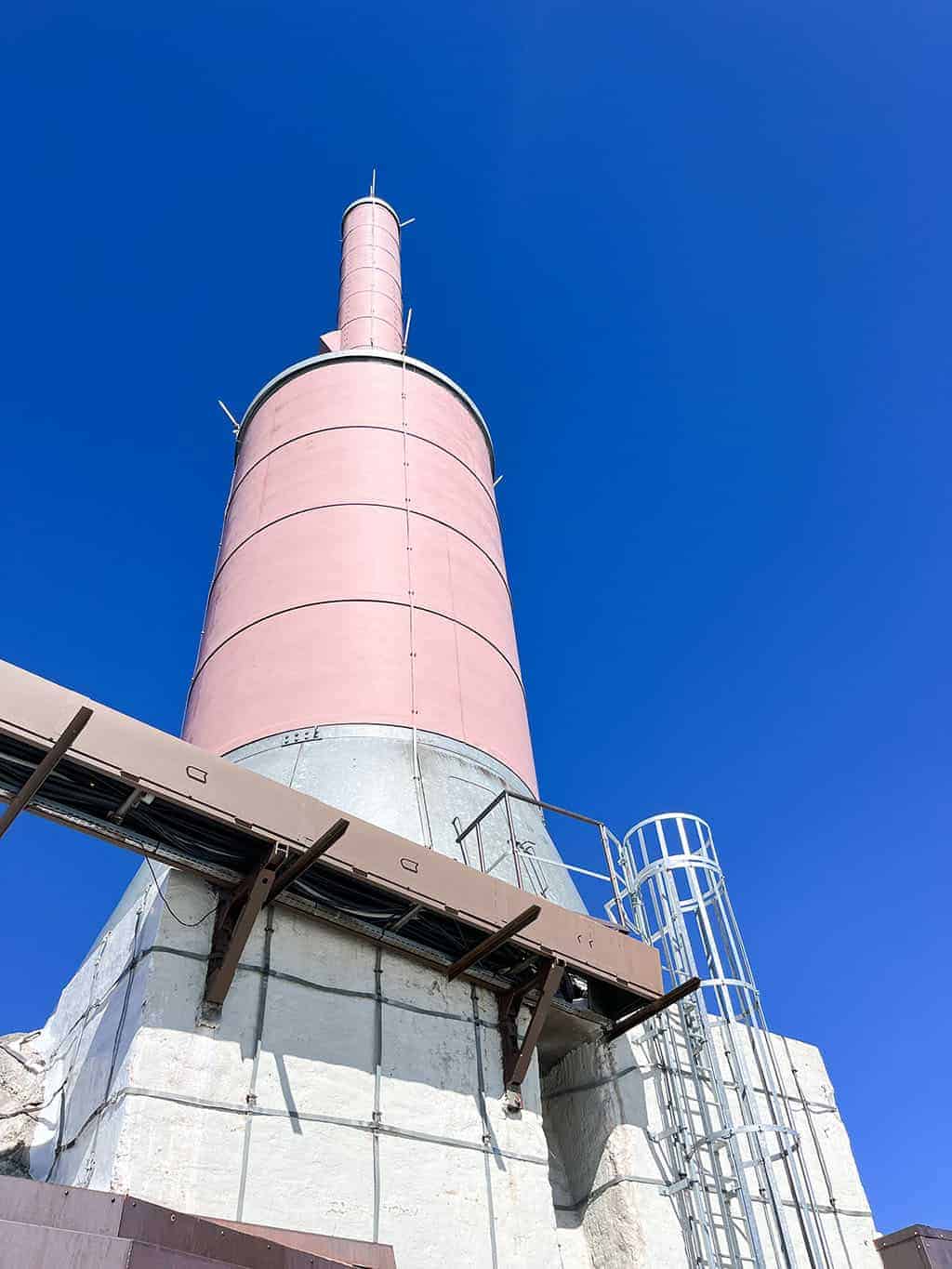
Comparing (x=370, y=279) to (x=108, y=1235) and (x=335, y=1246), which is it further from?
(x=108, y=1235)

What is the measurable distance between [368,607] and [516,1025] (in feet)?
16.1

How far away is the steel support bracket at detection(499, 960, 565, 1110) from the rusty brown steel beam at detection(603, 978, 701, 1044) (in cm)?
79

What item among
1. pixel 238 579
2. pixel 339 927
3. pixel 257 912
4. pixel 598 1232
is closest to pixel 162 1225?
pixel 257 912

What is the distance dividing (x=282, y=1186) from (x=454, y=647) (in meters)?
6.31

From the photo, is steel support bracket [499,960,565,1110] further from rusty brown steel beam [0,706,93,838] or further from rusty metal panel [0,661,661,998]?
rusty brown steel beam [0,706,93,838]

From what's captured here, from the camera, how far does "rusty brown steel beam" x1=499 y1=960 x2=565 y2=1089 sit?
8648mm

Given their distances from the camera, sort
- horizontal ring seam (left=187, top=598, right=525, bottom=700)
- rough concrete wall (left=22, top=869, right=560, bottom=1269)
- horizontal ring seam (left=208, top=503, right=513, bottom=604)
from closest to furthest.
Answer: rough concrete wall (left=22, top=869, right=560, bottom=1269), horizontal ring seam (left=187, top=598, right=525, bottom=700), horizontal ring seam (left=208, top=503, right=513, bottom=604)

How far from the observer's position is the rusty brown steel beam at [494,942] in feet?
27.1

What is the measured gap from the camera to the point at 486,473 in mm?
16062

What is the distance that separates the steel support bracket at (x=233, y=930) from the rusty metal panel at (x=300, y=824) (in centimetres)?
23

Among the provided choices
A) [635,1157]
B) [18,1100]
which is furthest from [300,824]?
[635,1157]

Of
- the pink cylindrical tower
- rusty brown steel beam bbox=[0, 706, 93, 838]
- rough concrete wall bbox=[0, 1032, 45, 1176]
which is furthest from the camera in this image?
the pink cylindrical tower

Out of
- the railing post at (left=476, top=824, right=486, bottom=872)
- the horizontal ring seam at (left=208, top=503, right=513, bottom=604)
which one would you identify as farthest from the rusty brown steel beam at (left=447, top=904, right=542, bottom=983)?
the horizontal ring seam at (left=208, top=503, right=513, bottom=604)

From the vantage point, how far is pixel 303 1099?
7.58 m
